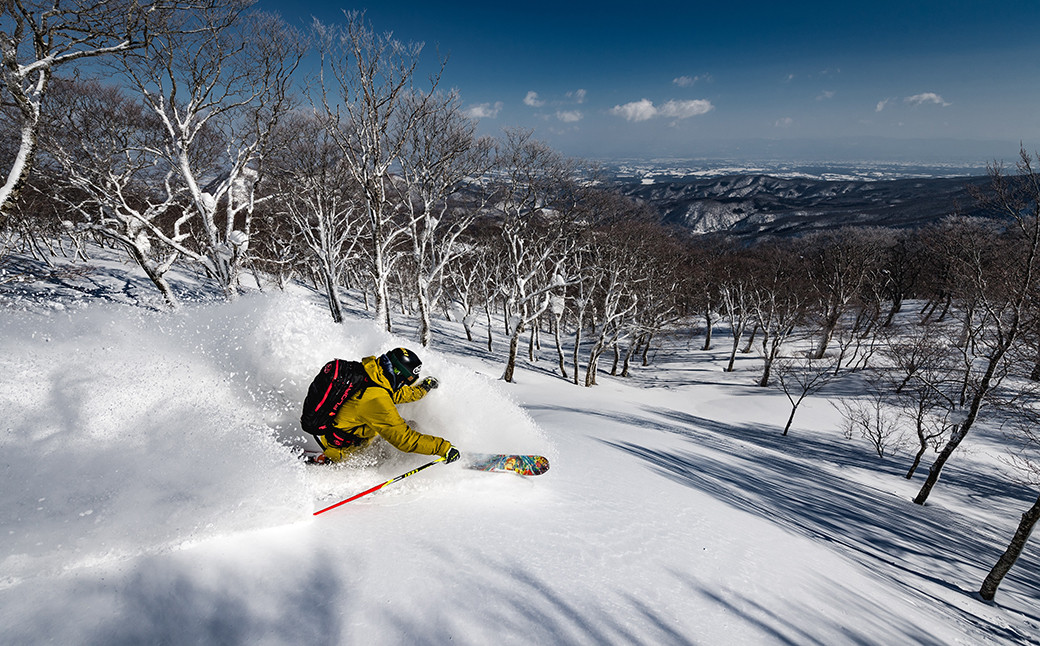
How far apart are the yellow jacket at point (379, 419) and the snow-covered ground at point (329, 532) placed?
16.9 inches

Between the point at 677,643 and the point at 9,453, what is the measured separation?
4.45 m

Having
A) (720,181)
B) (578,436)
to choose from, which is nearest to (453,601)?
(578,436)

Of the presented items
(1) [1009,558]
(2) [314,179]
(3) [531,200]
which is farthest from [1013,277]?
(2) [314,179]

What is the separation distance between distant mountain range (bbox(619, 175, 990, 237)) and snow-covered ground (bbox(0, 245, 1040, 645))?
320 ft

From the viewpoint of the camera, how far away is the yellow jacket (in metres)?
3.93

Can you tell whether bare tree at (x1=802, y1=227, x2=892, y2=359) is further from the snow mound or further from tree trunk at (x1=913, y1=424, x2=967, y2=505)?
the snow mound

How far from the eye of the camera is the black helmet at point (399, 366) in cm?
414

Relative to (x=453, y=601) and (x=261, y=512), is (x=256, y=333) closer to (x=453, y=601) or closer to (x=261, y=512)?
(x=261, y=512)

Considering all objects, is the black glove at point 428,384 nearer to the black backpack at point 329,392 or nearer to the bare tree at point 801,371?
the black backpack at point 329,392

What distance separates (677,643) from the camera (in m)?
2.76

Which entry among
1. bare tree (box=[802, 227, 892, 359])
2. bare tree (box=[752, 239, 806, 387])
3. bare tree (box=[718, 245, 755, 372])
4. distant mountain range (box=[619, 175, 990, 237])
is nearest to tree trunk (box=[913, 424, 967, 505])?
bare tree (box=[752, 239, 806, 387])

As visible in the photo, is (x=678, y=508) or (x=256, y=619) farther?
(x=678, y=508)

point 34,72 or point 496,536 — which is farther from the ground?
point 34,72

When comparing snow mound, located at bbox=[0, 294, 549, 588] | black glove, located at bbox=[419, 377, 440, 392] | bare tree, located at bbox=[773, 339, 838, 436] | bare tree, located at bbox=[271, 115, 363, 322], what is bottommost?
bare tree, located at bbox=[773, 339, 838, 436]
